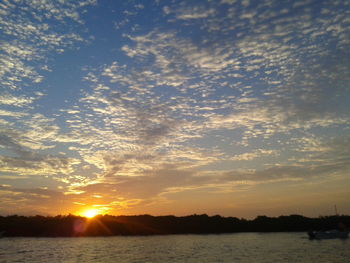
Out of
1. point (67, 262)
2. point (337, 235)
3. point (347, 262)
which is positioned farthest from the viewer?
point (337, 235)

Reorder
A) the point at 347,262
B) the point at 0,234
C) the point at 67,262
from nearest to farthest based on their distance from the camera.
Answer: the point at 347,262 → the point at 67,262 → the point at 0,234

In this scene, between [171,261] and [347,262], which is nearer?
[347,262]

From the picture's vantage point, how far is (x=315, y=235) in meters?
130

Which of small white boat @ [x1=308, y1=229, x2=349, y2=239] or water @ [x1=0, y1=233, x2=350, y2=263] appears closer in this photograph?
water @ [x1=0, y1=233, x2=350, y2=263]

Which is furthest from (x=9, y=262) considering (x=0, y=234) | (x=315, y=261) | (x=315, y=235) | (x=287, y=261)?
(x=0, y=234)

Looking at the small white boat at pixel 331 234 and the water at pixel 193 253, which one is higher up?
the small white boat at pixel 331 234

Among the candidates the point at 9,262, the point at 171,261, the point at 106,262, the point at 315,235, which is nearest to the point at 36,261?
the point at 9,262

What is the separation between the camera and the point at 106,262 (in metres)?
72.1

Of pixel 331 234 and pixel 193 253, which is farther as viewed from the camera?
pixel 331 234

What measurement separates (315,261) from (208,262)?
Answer: 22.2 meters

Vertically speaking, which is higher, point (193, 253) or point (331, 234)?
point (331, 234)

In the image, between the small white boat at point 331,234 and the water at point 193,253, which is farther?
the small white boat at point 331,234

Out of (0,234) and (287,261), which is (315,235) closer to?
(287,261)

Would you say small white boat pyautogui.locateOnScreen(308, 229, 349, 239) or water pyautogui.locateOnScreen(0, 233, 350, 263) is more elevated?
small white boat pyautogui.locateOnScreen(308, 229, 349, 239)
